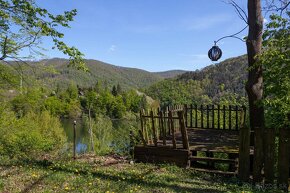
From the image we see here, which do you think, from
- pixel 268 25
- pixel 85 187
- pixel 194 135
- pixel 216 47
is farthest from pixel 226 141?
pixel 85 187

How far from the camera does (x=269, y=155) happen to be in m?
7.73

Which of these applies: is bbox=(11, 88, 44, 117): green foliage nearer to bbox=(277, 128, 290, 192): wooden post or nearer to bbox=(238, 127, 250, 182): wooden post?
bbox=(238, 127, 250, 182): wooden post

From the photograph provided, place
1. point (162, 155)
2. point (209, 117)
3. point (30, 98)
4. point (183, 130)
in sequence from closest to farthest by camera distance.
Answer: point (183, 130), point (162, 155), point (30, 98), point (209, 117)

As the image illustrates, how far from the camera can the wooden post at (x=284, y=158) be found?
296 inches

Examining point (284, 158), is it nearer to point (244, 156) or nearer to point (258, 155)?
point (258, 155)

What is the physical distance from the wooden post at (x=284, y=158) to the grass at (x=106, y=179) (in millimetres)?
886

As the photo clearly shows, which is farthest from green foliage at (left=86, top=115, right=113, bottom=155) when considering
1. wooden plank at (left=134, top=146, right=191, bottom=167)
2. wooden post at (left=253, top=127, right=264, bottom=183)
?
wooden post at (left=253, top=127, right=264, bottom=183)

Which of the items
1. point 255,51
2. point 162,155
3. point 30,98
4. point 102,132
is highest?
point 255,51

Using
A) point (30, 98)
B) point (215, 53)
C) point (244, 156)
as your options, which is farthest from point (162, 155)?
point (30, 98)

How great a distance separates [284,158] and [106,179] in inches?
161

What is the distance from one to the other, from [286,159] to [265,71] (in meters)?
2.93

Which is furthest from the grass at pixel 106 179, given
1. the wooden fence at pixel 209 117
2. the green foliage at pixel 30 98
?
the wooden fence at pixel 209 117

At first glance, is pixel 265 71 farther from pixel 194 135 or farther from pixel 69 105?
pixel 69 105

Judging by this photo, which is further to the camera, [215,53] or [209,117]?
[209,117]
